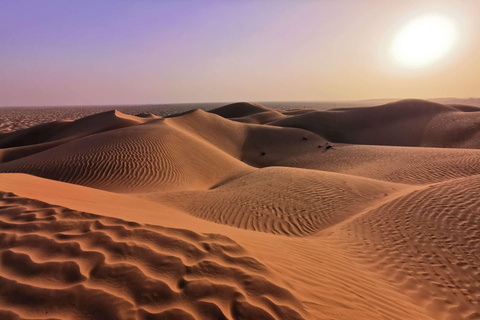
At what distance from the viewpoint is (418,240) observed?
19.1 ft

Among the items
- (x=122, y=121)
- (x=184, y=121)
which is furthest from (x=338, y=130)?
(x=122, y=121)

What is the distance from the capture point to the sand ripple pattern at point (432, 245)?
4238 mm

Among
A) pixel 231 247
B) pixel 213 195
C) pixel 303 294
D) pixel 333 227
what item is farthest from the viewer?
pixel 213 195

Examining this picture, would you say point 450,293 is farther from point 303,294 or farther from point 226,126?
point 226,126

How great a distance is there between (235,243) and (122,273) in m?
1.42

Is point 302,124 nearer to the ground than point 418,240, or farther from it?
farther from it

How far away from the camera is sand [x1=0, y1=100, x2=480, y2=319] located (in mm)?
2424

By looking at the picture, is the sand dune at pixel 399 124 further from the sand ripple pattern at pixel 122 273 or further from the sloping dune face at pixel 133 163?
the sand ripple pattern at pixel 122 273

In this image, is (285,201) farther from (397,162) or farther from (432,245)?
(397,162)

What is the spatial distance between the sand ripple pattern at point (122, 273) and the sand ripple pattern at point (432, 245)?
314cm

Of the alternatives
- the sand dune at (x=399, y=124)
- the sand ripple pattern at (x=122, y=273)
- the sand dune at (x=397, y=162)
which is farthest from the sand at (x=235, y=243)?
the sand dune at (x=399, y=124)

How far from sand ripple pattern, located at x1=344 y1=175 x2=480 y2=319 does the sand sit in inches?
1.1

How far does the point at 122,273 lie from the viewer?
2.60m

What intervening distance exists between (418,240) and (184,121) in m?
23.5
